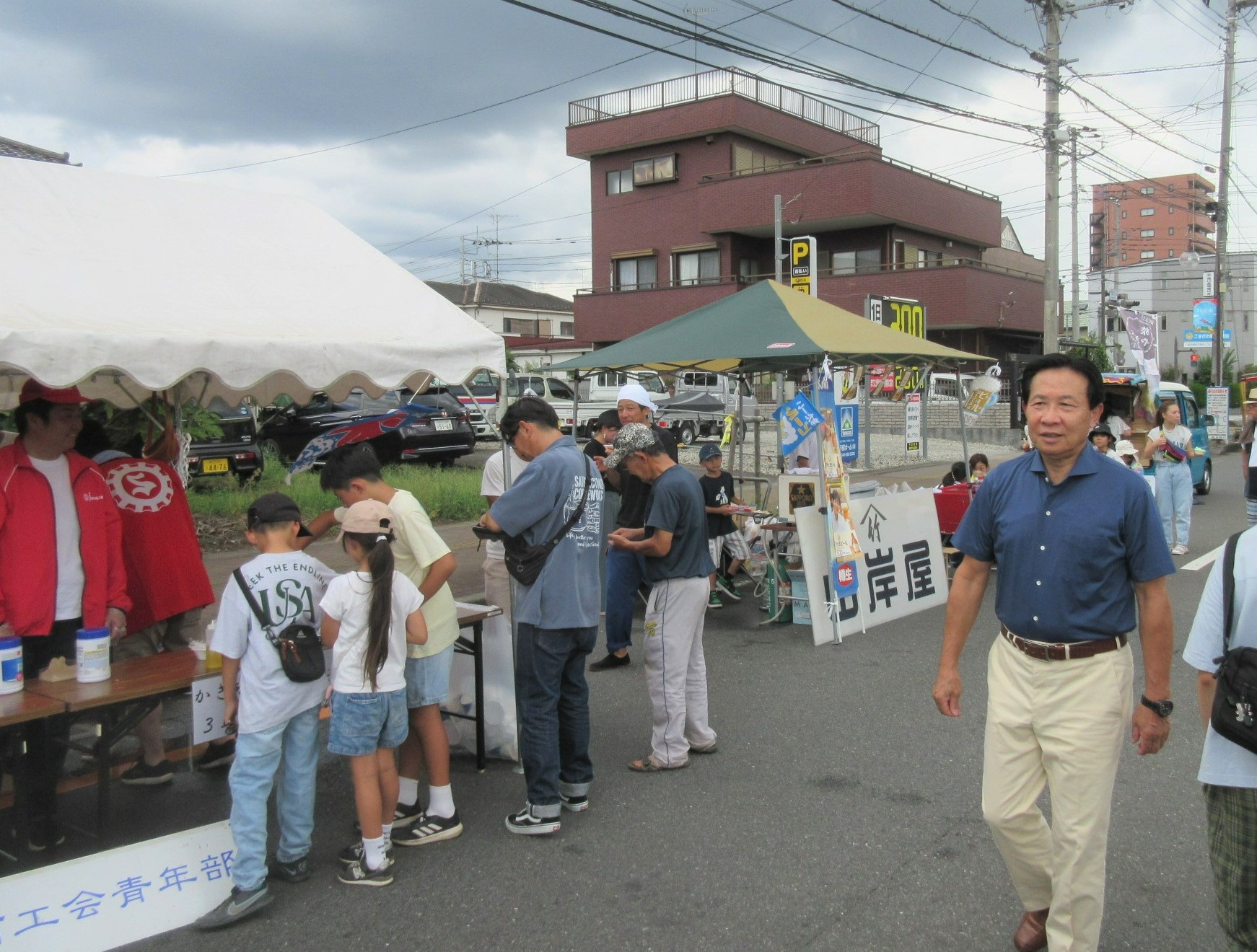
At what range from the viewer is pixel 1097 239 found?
49.0 metres

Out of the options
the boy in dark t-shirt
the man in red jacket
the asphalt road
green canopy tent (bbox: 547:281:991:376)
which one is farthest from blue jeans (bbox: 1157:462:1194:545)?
the man in red jacket

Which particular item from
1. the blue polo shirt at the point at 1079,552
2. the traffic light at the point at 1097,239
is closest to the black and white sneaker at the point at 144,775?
the blue polo shirt at the point at 1079,552

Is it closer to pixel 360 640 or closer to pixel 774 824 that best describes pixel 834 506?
pixel 774 824

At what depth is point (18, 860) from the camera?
377 cm

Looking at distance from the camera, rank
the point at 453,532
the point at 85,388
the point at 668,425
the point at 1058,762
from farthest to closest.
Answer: the point at 668,425 < the point at 453,532 < the point at 85,388 < the point at 1058,762

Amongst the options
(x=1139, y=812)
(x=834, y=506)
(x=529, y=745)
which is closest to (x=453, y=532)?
(x=834, y=506)

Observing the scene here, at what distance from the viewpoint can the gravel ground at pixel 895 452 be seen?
20625mm

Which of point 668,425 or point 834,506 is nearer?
point 834,506

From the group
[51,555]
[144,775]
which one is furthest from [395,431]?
[51,555]

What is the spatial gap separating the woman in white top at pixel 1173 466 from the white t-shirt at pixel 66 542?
402 inches

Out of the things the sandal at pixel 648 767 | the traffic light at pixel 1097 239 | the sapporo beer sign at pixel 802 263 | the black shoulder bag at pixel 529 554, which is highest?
the traffic light at pixel 1097 239

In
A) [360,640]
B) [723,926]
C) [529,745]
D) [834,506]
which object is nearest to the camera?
[723,926]

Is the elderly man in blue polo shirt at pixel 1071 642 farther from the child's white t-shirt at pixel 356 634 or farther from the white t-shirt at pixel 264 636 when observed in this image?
the white t-shirt at pixel 264 636

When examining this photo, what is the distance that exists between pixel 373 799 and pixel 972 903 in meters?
2.24
